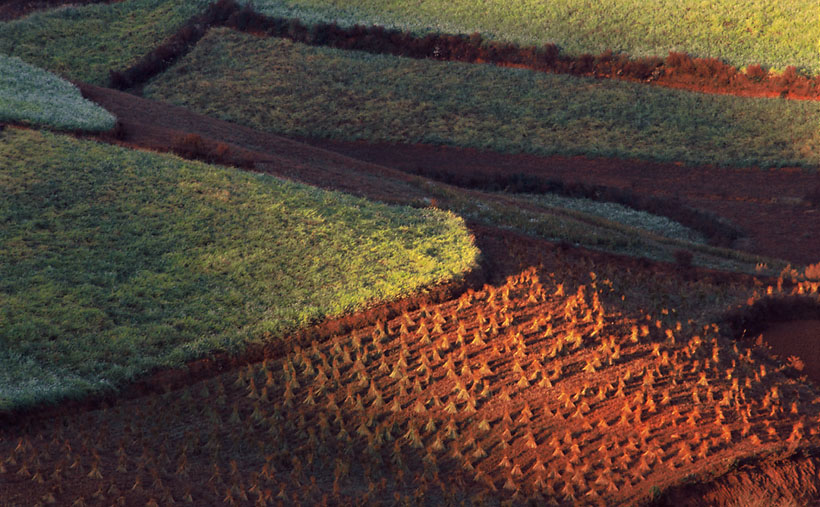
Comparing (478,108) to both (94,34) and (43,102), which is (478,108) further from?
(94,34)

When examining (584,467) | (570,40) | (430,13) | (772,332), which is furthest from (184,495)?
(430,13)

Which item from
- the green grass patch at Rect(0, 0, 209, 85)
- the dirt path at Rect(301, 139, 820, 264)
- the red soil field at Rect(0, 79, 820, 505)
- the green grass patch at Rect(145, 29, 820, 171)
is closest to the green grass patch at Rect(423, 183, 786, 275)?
the dirt path at Rect(301, 139, 820, 264)

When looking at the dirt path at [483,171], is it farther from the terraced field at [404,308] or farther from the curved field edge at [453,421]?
the curved field edge at [453,421]

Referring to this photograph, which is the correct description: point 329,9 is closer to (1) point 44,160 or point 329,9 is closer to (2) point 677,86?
(2) point 677,86

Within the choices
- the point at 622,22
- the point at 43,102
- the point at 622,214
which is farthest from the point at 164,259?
the point at 622,22

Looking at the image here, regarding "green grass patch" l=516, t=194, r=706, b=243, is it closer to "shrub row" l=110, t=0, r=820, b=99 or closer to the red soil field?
the red soil field

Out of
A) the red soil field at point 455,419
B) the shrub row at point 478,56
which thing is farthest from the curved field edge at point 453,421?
the shrub row at point 478,56
